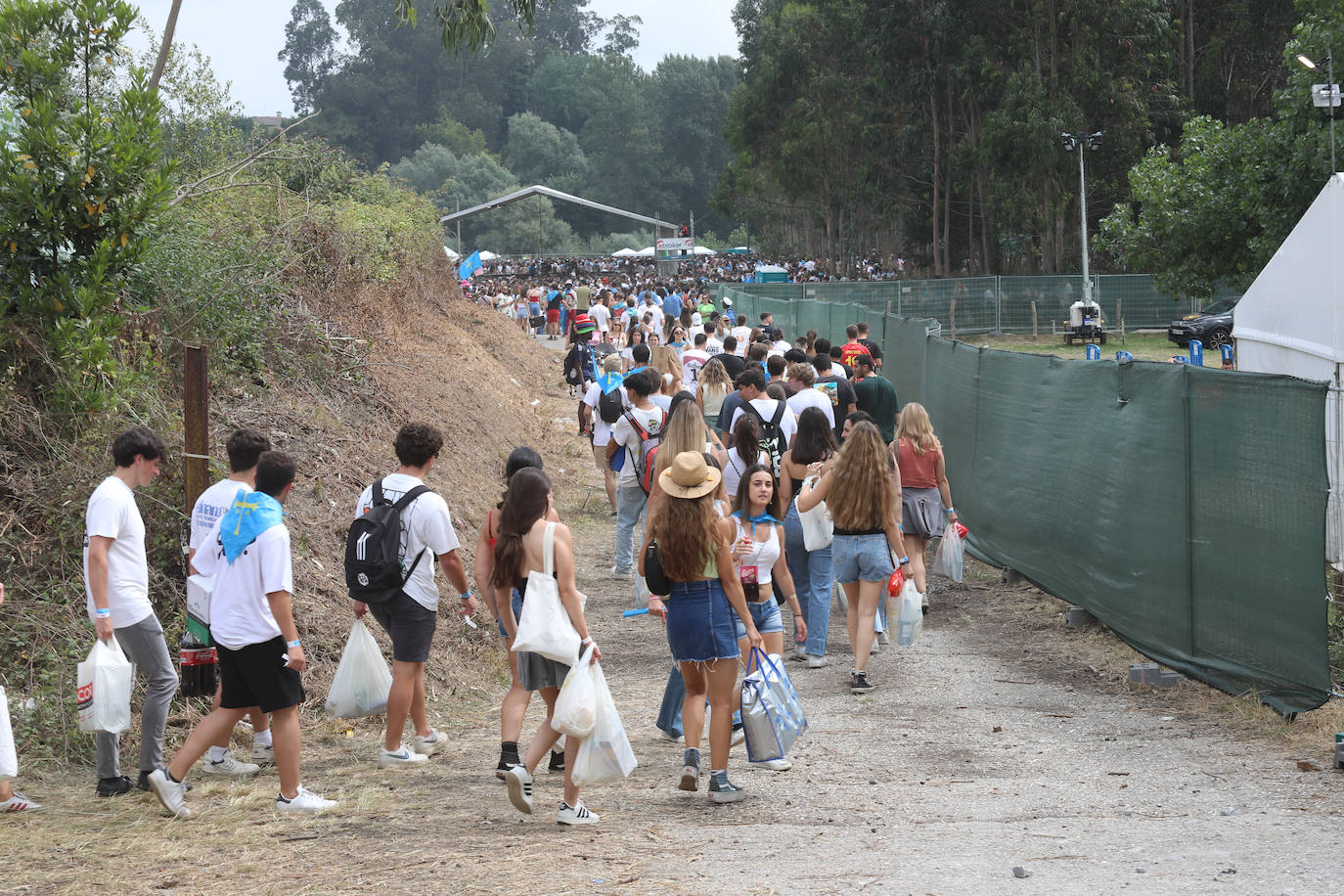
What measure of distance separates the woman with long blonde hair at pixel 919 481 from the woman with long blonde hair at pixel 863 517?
125cm

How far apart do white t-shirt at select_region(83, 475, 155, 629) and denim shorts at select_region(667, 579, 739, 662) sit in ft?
8.18

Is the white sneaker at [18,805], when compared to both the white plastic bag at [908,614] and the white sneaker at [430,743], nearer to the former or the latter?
the white sneaker at [430,743]

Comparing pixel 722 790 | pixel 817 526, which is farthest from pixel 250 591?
pixel 817 526

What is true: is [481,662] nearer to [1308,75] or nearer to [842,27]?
[1308,75]

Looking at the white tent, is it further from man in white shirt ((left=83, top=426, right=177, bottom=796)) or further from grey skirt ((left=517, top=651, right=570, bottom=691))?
man in white shirt ((left=83, top=426, right=177, bottom=796))

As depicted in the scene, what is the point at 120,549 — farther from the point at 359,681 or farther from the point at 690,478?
the point at 690,478

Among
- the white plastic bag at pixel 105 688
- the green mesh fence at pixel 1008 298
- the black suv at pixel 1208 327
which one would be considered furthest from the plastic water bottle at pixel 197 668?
the green mesh fence at pixel 1008 298

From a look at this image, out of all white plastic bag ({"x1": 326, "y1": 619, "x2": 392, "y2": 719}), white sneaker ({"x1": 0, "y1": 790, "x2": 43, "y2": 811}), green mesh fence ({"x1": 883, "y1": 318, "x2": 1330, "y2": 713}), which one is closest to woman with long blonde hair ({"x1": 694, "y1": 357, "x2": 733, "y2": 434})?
green mesh fence ({"x1": 883, "y1": 318, "x2": 1330, "y2": 713})

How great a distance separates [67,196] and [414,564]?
12.5 feet

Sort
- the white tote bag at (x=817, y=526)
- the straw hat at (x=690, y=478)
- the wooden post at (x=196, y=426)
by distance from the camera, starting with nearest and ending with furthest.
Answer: the straw hat at (x=690, y=478) < the wooden post at (x=196, y=426) < the white tote bag at (x=817, y=526)

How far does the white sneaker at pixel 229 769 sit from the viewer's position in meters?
6.39

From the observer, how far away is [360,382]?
1243 centimetres

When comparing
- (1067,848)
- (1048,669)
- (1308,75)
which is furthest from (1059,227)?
(1067,848)

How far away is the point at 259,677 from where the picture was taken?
555 cm
